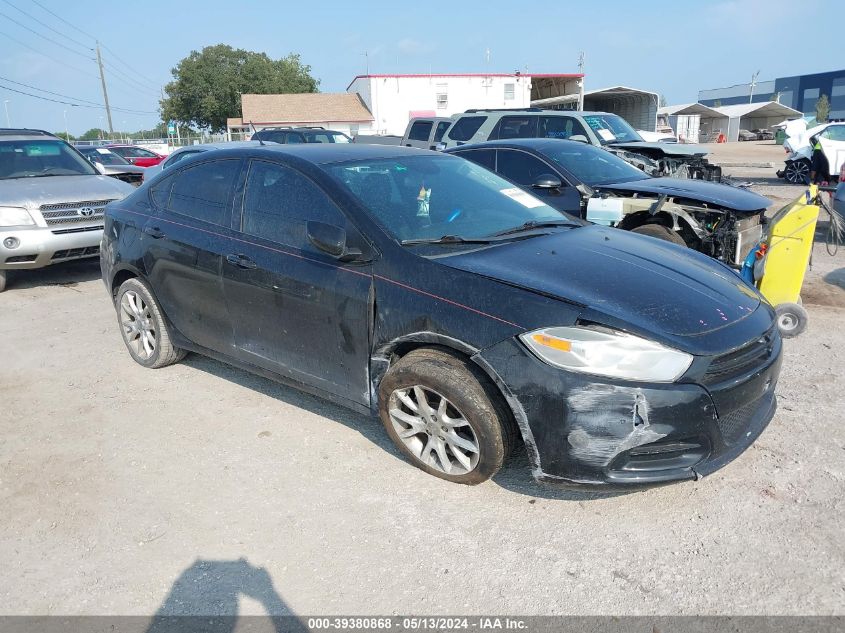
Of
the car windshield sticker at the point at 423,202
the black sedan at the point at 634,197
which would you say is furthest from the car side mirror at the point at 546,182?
the car windshield sticker at the point at 423,202

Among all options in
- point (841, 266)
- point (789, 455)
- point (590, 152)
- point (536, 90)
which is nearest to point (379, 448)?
point (789, 455)

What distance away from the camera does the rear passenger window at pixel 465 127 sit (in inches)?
494

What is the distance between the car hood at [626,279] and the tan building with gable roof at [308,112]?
1918 inches

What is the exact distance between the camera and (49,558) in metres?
3.00

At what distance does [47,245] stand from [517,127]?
8.18m

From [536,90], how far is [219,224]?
49343 millimetres

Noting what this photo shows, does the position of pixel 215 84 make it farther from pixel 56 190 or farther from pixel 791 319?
pixel 791 319

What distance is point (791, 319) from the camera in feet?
17.9

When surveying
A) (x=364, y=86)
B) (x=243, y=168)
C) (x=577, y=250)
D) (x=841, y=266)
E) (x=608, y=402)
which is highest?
(x=364, y=86)

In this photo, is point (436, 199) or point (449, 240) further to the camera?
point (436, 199)

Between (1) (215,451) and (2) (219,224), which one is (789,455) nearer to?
(1) (215,451)

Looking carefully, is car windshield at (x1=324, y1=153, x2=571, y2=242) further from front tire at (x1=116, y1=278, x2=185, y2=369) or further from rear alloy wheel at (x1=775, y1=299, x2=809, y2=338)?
rear alloy wheel at (x1=775, y1=299, x2=809, y2=338)

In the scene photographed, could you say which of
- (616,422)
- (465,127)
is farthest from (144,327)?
(465,127)

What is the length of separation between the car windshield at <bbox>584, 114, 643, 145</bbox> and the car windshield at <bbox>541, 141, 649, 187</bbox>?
12.0 ft
